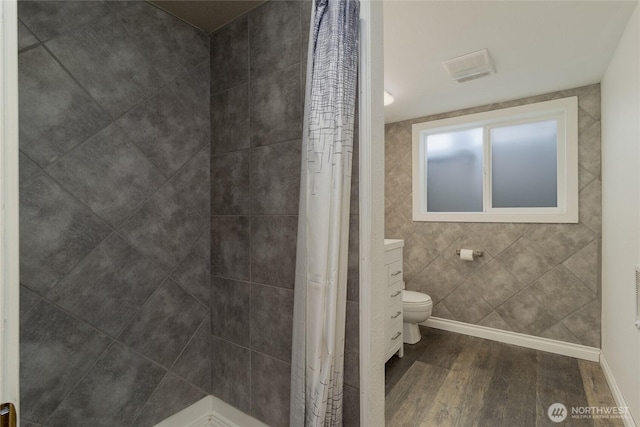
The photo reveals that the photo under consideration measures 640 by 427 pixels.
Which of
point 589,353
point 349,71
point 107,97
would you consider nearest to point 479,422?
point 589,353

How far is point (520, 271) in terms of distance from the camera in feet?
8.93

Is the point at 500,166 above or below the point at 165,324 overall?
above

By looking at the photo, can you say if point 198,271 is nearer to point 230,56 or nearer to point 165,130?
point 165,130

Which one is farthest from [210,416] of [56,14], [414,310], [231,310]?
[56,14]

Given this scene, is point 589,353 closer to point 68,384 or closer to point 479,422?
point 479,422

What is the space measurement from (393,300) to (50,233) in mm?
2090

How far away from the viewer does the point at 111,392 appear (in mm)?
1381

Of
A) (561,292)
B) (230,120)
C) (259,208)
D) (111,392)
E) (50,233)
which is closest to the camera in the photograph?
(50,233)

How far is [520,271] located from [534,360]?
28.8 inches

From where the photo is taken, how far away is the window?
2605 mm

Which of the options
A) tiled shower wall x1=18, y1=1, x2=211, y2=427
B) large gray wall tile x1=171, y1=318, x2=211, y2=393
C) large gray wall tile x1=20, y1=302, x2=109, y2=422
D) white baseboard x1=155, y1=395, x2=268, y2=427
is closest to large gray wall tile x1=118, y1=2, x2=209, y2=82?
tiled shower wall x1=18, y1=1, x2=211, y2=427

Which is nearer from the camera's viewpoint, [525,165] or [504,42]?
[504,42]

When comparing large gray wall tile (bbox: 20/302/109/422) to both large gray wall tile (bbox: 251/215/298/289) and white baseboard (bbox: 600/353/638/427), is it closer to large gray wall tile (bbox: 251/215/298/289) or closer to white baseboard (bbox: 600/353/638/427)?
large gray wall tile (bbox: 251/215/298/289)

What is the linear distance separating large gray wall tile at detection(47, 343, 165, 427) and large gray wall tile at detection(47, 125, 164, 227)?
65 centimetres
